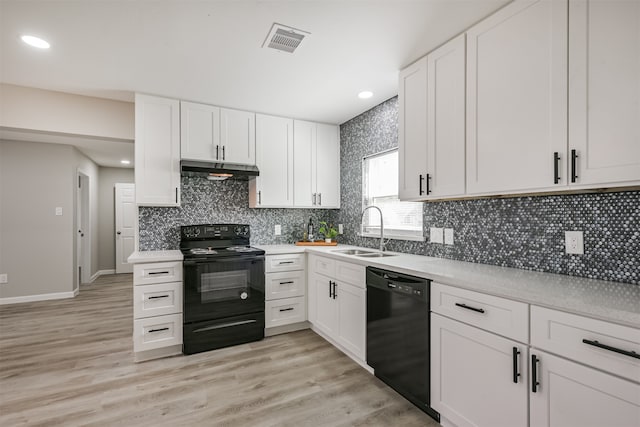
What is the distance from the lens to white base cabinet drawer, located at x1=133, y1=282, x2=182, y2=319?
273 cm

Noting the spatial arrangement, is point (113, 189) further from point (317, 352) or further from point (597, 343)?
point (597, 343)

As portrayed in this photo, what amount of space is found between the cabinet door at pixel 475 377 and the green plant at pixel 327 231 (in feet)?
6.98

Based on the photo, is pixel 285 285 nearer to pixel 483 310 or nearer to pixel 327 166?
pixel 327 166

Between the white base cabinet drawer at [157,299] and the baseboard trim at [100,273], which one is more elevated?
the white base cabinet drawer at [157,299]

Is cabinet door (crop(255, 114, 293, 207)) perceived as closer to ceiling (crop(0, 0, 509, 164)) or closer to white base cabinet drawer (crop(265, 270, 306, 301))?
ceiling (crop(0, 0, 509, 164))

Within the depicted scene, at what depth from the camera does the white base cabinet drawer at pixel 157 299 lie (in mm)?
2727

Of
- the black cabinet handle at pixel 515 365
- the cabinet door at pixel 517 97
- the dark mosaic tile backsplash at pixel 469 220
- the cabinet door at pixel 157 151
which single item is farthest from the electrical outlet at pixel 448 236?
the cabinet door at pixel 157 151

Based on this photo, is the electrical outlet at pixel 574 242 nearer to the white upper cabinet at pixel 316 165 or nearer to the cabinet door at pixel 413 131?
the cabinet door at pixel 413 131

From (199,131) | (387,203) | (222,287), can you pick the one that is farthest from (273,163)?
(222,287)

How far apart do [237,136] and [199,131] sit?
0.39m

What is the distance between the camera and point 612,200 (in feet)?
5.23

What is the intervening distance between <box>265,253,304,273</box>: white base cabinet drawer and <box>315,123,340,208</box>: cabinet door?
31.4 inches

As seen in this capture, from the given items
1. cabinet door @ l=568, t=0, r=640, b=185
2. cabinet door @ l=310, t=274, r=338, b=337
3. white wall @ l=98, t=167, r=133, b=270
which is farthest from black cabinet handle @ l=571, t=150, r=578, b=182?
white wall @ l=98, t=167, r=133, b=270

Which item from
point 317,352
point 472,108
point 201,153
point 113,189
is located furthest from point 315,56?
point 113,189
